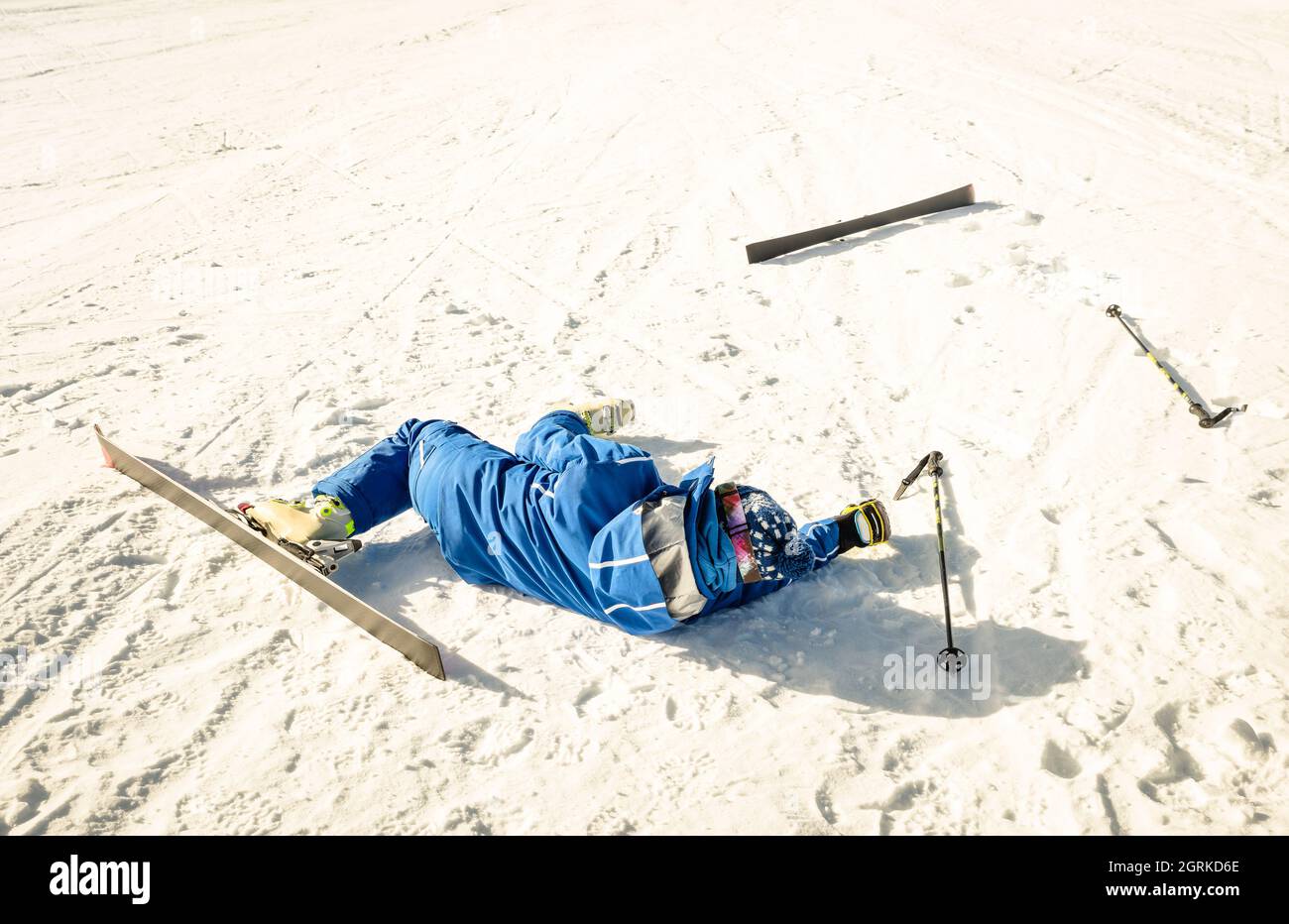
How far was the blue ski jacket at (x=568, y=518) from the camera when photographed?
2945 millimetres

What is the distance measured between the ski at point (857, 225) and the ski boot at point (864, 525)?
313cm

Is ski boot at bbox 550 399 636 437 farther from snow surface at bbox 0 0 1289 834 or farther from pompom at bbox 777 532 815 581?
pompom at bbox 777 532 815 581

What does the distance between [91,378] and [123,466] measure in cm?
122

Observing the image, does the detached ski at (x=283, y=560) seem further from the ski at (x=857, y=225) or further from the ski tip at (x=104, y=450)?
the ski at (x=857, y=225)

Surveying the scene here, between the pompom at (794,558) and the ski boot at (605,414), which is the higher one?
the ski boot at (605,414)

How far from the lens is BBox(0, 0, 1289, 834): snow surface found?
280 cm

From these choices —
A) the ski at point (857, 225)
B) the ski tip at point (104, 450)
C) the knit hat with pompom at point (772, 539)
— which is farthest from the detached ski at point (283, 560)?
the ski at point (857, 225)

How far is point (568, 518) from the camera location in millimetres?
3094

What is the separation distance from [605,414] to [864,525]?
4.79ft

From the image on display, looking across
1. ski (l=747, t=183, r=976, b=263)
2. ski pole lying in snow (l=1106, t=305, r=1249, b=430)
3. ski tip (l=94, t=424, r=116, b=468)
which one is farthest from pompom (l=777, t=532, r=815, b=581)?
ski (l=747, t=183, r=976, b=263)

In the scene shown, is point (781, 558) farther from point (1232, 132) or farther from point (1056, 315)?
point (1232, 132)

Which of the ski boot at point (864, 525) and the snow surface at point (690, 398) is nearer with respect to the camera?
the snow surface at point (690, 398)

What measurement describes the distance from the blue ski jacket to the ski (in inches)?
116
